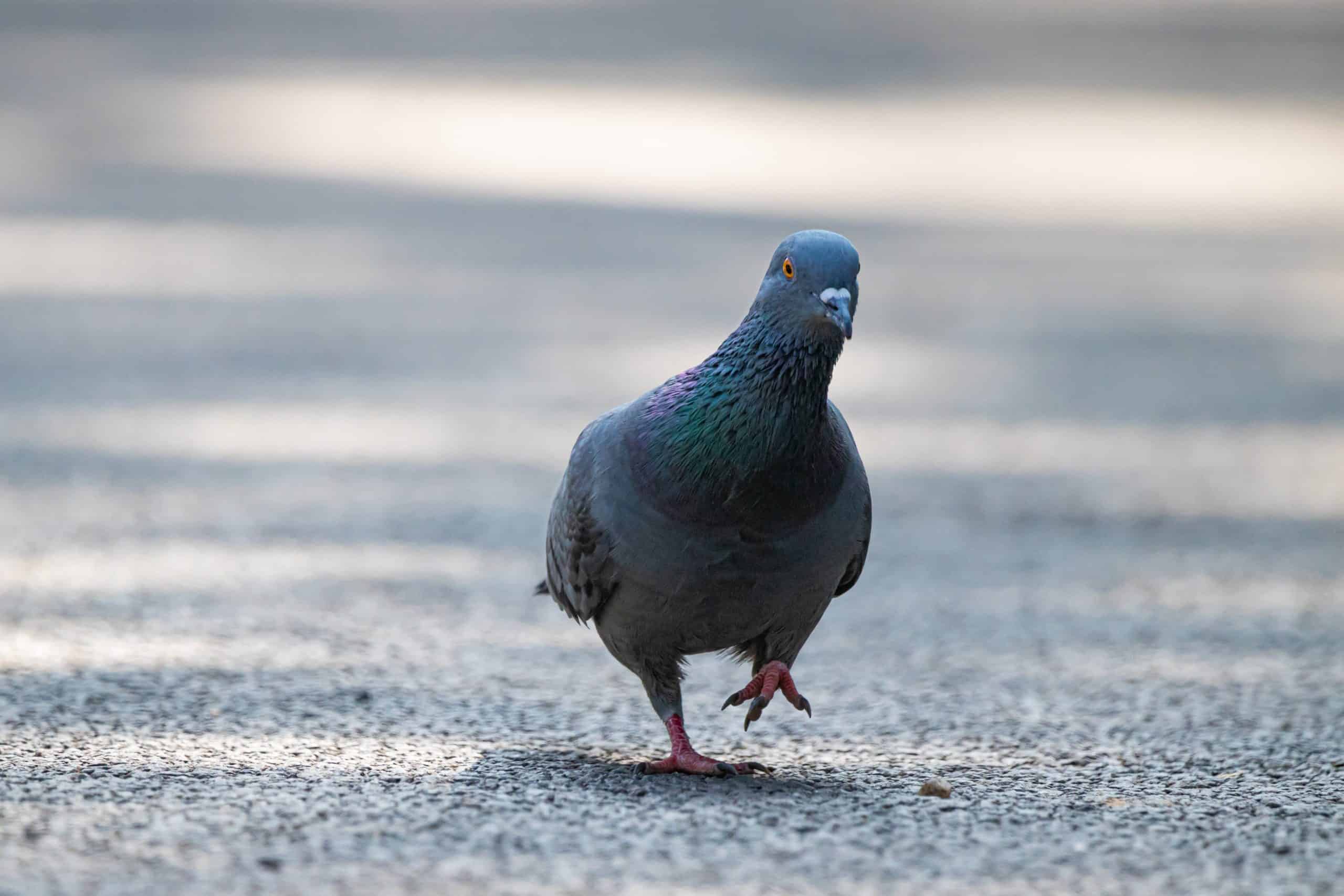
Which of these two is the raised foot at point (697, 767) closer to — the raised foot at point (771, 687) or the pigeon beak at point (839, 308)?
the raised foot at point (771, 687)

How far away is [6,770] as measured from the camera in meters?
3.08

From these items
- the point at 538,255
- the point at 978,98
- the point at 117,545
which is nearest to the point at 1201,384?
the point at 538,255

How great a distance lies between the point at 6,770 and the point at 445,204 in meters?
8.96

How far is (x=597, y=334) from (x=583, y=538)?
17.2 feet

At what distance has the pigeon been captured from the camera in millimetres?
3021

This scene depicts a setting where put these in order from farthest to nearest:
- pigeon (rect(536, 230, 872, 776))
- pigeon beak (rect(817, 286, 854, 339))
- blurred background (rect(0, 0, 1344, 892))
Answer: blurred background (rect(0, 0, 1344, 892)), pigeon (rect(536, 230, 872, 776)), pigeon beak (rect(817, 286, 854, 339))

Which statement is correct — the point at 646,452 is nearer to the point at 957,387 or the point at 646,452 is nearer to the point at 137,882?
the point at 137,882

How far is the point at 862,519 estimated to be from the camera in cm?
323

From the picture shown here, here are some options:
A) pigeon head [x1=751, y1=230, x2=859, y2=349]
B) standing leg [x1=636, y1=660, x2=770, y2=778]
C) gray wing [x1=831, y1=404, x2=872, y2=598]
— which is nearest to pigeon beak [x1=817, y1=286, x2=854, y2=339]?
pigeon head [x1=751, y1=230, x2=859, y2=349]

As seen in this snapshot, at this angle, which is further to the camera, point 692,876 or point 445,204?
point 445,204

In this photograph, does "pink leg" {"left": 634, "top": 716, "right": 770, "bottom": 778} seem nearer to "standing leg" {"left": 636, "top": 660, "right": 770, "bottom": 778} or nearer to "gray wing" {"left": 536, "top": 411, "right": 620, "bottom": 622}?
"standing leg" {"left": 636, "top": 660, "right": 770, "bottom": 778}

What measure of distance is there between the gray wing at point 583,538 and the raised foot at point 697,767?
325mm

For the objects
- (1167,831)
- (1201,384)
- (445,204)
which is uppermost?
(445,204)

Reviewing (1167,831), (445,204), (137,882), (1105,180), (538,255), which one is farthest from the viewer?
(1105,180)
